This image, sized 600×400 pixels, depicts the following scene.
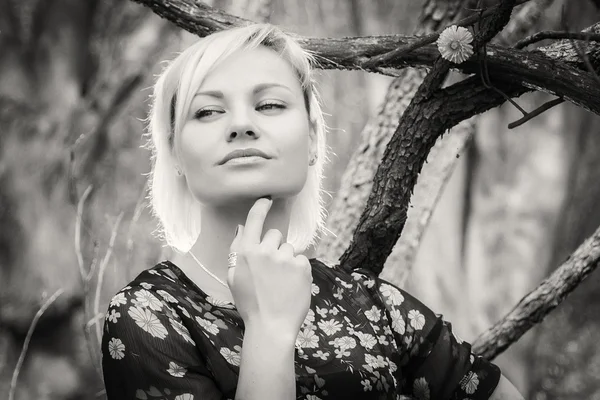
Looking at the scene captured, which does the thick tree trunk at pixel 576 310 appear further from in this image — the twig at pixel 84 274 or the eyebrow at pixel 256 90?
the eyebrow at pixel 256 90

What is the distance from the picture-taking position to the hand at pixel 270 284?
92 cm

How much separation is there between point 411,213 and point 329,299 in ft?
2.82

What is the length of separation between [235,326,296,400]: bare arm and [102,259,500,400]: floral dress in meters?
0.07

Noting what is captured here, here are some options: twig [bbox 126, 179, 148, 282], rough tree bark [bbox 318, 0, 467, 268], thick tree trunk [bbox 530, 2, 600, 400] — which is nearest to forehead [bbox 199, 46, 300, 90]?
rough tree bark [bbox 318, 0, 467, 268]

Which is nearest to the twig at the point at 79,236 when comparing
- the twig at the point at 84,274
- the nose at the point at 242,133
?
the twig at the point at 84,274

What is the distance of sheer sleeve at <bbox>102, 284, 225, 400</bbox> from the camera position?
92 cm

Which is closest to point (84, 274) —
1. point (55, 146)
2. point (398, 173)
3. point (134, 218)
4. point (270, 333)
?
point (134, 218)

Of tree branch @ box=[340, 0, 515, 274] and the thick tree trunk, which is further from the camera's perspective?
the thick tree trunk

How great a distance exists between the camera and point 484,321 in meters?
2.39

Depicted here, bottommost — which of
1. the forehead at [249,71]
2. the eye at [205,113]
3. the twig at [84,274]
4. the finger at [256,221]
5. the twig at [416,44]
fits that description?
the twig at [84,274]

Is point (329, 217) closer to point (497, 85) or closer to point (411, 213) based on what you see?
point (411, 213)

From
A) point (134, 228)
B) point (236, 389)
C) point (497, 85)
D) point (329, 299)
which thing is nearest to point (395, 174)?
point (497, 85)

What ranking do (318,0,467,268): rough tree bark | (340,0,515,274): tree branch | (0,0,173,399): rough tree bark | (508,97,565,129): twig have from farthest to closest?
(0,0,173,399): rough tree bark → (318,0,467,268): rough tree bark → (340,0,515,274): tree branch → (508,97,565,129): twig

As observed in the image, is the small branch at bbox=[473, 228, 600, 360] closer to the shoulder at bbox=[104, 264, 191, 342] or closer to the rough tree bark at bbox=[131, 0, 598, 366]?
the rough tree bark at bbox=[131, 0, 598, 366]
